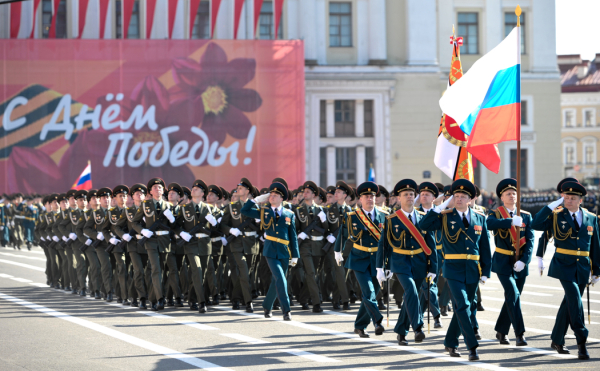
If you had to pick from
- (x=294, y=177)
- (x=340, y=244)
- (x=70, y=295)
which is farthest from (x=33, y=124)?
(x=340, y=244)

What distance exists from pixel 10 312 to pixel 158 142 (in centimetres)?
2408

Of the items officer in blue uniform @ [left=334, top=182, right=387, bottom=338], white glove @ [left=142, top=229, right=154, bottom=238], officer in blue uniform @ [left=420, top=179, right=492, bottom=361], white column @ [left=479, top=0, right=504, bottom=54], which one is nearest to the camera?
officer in blue uniform @ [left=420, top=179, right=492, bottom=361]

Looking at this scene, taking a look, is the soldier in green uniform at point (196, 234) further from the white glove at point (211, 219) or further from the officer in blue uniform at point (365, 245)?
the officer in blue uniform at point (365, 245)

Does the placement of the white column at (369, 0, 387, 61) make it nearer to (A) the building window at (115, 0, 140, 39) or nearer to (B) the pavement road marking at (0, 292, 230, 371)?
(A) the building window at (115, 0, 140, 39)

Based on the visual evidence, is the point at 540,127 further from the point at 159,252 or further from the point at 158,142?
the point at 159,252

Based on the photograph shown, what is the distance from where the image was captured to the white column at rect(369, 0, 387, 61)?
4269 centimetres

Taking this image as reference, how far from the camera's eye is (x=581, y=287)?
31.1 ft

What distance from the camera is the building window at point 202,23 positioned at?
41.5m

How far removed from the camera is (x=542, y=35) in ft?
149

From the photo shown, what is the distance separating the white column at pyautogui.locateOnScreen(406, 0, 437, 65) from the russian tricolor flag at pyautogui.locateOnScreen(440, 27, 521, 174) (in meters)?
31.7

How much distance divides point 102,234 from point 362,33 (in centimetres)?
3004

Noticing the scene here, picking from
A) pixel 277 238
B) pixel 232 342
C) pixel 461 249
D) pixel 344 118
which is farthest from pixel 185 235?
pixel 344 118

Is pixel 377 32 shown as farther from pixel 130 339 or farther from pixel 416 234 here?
pixel 130 339

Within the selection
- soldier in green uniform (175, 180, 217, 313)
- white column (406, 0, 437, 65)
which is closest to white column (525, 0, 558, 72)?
white column (406, 0, 437, 65)
